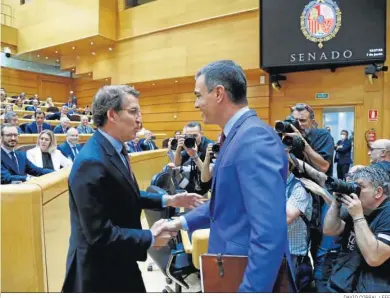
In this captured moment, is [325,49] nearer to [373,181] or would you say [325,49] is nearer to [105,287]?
[373,181]

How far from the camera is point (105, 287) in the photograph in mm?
1179

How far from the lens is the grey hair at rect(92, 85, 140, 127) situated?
48.0 inches

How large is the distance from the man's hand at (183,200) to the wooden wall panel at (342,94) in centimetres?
705

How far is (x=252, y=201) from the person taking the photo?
88 centimetres

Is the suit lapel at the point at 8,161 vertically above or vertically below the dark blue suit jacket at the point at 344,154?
above

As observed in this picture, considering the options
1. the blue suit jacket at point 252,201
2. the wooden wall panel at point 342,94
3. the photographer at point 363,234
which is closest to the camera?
the blue suit jacket at point 252,201

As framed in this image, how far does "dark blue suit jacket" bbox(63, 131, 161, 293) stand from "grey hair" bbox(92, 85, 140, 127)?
0.07 metres

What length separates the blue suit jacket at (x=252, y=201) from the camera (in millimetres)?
856

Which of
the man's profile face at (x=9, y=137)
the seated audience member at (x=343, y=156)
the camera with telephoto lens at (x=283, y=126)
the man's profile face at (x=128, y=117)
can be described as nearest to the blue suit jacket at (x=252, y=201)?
the man's profile face at (x=128, y=117)

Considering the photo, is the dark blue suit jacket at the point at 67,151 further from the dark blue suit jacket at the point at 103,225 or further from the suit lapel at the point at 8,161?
the dark blue suit jacket at the point at 103,225

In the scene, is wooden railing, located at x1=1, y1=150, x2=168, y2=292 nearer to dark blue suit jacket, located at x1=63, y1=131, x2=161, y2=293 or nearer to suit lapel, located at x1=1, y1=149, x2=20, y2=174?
dark blue suit jacket, located at x1=63, y1=131, x2=161, y2=293

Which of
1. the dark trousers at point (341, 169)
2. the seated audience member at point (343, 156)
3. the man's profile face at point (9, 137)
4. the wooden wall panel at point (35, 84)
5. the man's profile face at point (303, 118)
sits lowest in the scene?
the dark trousers at point (341, 169)

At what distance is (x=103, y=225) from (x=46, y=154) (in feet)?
12.3

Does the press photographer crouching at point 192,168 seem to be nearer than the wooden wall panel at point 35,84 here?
Yes
